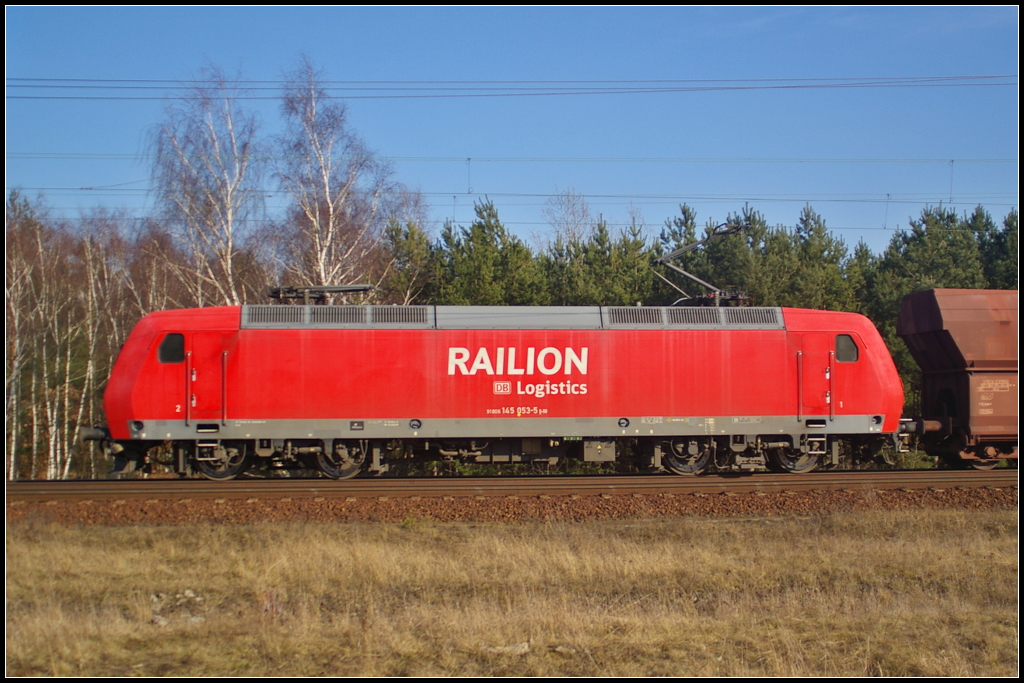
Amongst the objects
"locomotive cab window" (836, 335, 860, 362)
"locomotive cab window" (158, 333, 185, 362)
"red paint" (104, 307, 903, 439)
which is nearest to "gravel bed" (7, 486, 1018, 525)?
"red paint" (104, 307, 903, 439)

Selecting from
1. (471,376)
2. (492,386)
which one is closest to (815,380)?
(492,386)

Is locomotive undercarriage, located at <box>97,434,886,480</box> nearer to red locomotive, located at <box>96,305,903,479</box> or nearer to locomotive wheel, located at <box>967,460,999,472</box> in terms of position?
red locomotive, located at <box>96,305,903,479</box>

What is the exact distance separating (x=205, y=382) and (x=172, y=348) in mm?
842

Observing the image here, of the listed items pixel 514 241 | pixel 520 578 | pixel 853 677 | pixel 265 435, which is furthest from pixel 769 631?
pixel 514 241

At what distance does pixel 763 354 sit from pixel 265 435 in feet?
29.7

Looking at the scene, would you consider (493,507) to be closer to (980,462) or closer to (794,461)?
(794,461)

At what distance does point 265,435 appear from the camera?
13258 mm

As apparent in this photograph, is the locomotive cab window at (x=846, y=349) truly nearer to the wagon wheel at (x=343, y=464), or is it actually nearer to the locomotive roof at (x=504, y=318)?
the locomotive roof at (x=504, y=318)

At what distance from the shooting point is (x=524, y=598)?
748cm

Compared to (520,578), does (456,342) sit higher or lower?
higher

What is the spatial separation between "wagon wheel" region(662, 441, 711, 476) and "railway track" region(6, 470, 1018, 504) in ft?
2.24

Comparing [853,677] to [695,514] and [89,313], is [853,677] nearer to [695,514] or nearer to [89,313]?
[695,514]

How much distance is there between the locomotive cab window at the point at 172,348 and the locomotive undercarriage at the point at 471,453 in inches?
59.0

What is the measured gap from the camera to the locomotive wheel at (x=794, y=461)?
1455cm
